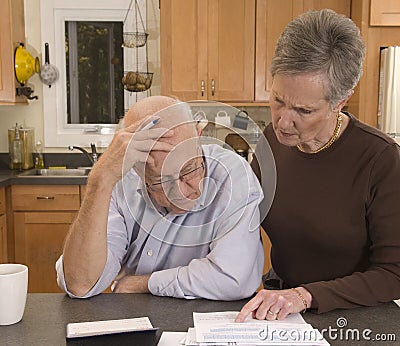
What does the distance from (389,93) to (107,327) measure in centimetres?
262

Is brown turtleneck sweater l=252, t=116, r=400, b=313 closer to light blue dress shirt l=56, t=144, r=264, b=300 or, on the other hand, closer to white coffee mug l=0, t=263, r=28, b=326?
light blue dress shirt l=56, t=144, r=264, b=300

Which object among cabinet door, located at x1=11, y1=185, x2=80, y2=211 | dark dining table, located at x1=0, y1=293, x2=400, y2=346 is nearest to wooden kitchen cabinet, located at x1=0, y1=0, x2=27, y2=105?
cabinet door, located at x1=11, y1=185, x2=80, y2=211

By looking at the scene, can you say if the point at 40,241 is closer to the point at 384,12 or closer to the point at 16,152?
the point at 16,152

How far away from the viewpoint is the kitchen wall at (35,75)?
377 centimetres

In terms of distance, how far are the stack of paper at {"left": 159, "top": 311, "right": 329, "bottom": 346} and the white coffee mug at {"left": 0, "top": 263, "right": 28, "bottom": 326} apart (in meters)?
0.31

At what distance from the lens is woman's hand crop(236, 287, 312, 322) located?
111 cm

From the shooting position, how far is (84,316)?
1156 mm

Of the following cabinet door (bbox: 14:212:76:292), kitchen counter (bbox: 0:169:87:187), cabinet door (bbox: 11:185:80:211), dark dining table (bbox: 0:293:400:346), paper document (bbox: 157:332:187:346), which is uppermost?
paper document (bbox: 157:332:187:346)

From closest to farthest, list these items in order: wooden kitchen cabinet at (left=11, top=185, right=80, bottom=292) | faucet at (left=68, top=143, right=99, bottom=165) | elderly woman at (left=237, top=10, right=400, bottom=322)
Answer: elderly woman at (left=237, top=10, right=400, bottom=322) → wooden kitchen cabinet at (left=11, top=185, right=80, bottom=292) → faucet at (left=68, top=143, right=99, bottom=165)

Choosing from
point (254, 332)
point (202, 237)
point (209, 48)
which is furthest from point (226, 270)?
point (209, 48)

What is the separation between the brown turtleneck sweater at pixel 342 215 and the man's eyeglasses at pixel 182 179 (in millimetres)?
151

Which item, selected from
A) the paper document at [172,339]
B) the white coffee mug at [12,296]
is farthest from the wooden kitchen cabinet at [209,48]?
the paper document at [172,339]

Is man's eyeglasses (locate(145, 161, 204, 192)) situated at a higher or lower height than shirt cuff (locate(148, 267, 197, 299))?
higher

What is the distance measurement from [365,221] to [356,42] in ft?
1.42
